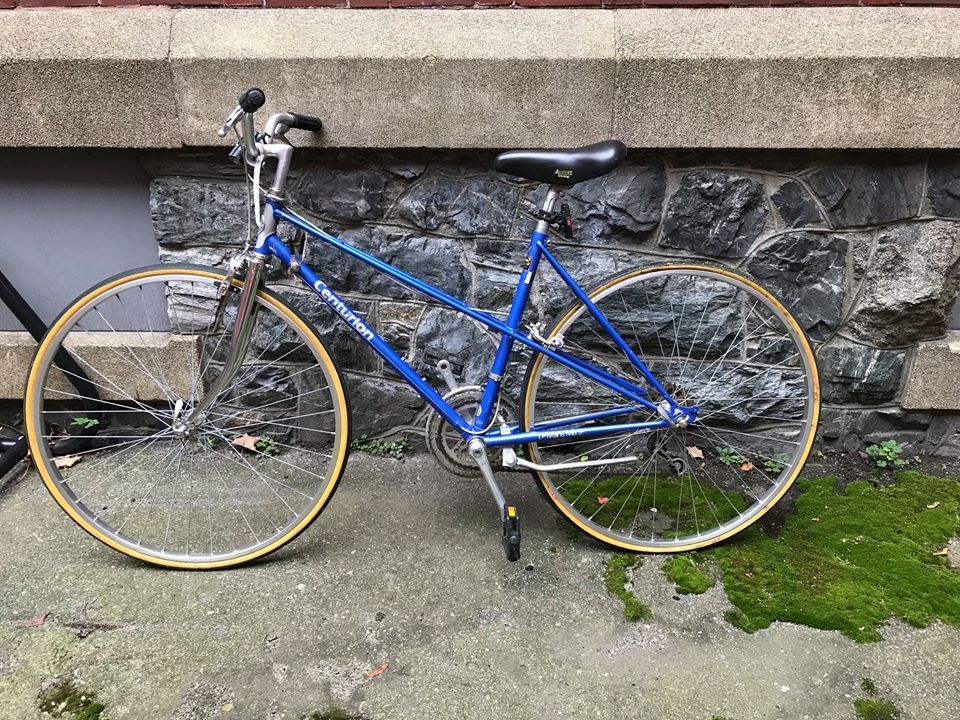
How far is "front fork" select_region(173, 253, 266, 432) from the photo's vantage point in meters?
2.21

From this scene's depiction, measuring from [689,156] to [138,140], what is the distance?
2127 mm

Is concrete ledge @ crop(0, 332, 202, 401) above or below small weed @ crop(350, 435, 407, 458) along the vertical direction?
above

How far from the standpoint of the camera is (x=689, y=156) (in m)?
2.57

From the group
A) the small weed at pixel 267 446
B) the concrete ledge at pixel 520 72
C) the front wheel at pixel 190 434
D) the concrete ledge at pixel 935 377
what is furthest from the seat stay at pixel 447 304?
the concrete ledge at pixel 935 377

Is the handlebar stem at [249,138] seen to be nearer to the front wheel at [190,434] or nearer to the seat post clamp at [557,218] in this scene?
the front wheel at [190,434]

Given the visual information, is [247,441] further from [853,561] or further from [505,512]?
[853,561]

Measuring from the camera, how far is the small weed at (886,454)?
9.84 feet

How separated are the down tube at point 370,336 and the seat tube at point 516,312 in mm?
99

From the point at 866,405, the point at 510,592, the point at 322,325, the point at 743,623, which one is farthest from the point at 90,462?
the point at 866,405

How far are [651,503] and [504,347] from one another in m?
1.05

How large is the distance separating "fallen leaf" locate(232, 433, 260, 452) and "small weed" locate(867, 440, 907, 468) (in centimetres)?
282

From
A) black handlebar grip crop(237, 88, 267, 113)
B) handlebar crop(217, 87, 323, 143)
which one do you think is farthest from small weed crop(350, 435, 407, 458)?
black handlebar grip crop(237, 88, 267, 113)

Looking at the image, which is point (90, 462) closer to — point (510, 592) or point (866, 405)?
point (510, 592)

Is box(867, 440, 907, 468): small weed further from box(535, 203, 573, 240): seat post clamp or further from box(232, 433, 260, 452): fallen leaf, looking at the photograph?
box(232, 433, 260, 452): fallen leaf
